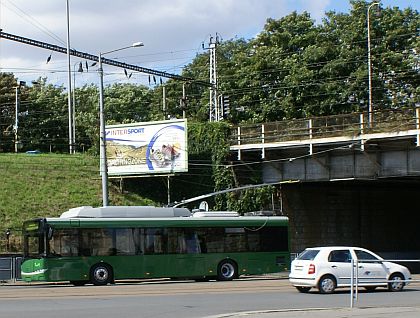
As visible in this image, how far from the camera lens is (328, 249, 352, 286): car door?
2511 centimetres

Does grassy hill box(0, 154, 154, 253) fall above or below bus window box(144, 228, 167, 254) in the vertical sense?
above

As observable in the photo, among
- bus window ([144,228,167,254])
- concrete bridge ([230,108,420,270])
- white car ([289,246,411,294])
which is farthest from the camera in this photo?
concrete bridge ([230,108,420,270])

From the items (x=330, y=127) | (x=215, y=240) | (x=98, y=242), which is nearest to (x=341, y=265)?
(x=215, y=240)

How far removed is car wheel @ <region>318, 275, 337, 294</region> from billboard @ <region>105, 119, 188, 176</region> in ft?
84.5

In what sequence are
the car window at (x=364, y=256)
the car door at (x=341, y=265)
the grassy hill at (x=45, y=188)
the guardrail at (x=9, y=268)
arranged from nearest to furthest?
the car door at (x=341, y=265) → the car window at (x=364, y=256) → the guardrail at (x=9, y=268) → the grassy hill at (x=45, y=188)

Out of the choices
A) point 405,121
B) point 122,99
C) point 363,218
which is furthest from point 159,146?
point 122,99

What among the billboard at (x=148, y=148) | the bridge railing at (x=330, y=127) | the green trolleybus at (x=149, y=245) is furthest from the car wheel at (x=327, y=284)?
the billboard at (x=148, y=148)

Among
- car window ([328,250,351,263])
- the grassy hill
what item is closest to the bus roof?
car window ([328,250,351,263])

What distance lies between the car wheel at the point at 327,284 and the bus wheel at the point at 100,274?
425 inches

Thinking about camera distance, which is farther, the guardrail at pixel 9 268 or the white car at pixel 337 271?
the guardrail at pixel 9 268

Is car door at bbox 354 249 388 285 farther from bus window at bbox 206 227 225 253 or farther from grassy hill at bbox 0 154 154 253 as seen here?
grassy hill at bbox 0 154 154 253

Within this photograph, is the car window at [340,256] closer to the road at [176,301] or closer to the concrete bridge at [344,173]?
the road at [176,301]

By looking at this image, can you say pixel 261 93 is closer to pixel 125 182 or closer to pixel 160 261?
pixel 125 182

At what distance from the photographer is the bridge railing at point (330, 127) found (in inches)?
1596
